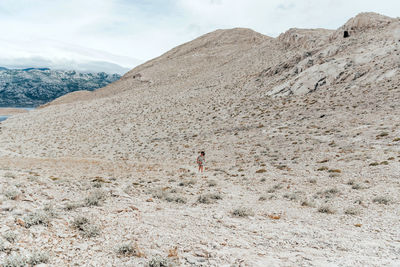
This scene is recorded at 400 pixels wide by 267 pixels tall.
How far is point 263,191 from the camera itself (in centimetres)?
1286

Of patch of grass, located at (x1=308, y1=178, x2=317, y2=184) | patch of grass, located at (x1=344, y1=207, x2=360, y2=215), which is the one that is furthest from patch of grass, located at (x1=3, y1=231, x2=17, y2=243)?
patch of grass, located at (x1=308, y1=178, x2=317, y2=184)

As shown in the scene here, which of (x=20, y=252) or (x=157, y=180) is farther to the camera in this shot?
(x=157, y=180)

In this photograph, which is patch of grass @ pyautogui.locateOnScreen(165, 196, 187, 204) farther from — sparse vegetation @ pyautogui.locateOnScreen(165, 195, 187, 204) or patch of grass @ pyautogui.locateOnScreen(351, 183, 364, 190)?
patch of grass @ pyautogui.locateOnScreen(351, 183, 364, 190)

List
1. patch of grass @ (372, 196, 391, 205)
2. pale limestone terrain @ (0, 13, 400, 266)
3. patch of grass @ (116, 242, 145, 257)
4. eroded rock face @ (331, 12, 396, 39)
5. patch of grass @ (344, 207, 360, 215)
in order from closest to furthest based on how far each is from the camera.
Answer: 1. patch of grass @ (116, 242, 145, 257)
2. pale limestone terrain @ (0, 13, 400, 266)
3. patch of grass @ (344, 207, 360, 215)
4. patch of grass @ (372, 196, 391, 205)
5. eroded rock face @ (331, 12, 396, 39)

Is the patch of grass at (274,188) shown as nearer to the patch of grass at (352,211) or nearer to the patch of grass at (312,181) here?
the patch of grass at (312,181)

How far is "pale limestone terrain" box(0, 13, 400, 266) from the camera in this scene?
630cm

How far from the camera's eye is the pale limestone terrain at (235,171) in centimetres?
630

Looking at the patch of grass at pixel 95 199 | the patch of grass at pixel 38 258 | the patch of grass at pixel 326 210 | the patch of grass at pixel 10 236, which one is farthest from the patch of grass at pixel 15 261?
the patch of grass at pixel 326 210

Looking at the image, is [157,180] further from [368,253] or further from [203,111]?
[203,111]

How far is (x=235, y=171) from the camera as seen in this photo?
18.3 m

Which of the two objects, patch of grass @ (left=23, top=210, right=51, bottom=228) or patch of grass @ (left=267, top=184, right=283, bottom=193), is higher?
patch of grass @ (left=23, top=210, right=51, bottom=228)

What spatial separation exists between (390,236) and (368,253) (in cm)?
156

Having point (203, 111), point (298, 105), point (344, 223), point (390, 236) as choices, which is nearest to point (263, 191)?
point (344, 223)

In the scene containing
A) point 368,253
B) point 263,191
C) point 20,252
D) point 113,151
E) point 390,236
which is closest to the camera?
point 20,252
